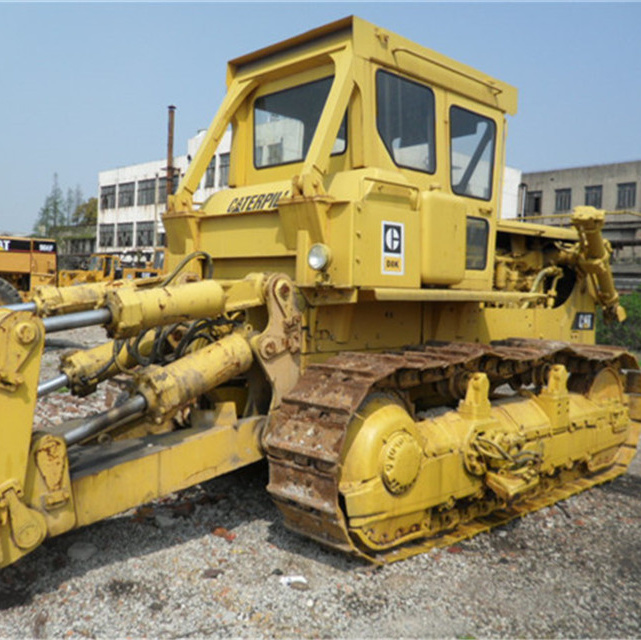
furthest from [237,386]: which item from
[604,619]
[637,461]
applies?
[637,461]

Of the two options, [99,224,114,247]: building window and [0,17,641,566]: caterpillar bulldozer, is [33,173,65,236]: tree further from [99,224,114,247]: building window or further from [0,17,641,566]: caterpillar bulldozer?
[0,17,641,566]: caterpillar bulldozer

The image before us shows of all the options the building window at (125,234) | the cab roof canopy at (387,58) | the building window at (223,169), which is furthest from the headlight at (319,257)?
the building window at (125,234)

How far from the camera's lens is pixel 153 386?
405 cm

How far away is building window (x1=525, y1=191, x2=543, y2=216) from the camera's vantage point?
4097 cm

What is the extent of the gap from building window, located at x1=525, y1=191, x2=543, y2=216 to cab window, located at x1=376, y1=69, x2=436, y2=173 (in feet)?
121

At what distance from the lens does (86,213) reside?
75562 mm

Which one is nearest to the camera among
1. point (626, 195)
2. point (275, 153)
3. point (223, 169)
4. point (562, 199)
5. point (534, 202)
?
point (275, 153)

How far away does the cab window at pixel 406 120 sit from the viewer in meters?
5.08

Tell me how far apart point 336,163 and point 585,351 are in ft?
9.19

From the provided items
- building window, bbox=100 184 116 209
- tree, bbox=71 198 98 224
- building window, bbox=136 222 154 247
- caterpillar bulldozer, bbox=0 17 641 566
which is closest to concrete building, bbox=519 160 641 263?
building window, bbox=136 222 154 247

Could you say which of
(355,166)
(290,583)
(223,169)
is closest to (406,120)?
(355,166)

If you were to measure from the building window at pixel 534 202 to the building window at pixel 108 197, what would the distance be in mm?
31648

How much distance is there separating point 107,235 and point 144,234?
580 cm

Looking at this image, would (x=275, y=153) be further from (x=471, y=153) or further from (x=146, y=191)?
(x=146, y=191)
